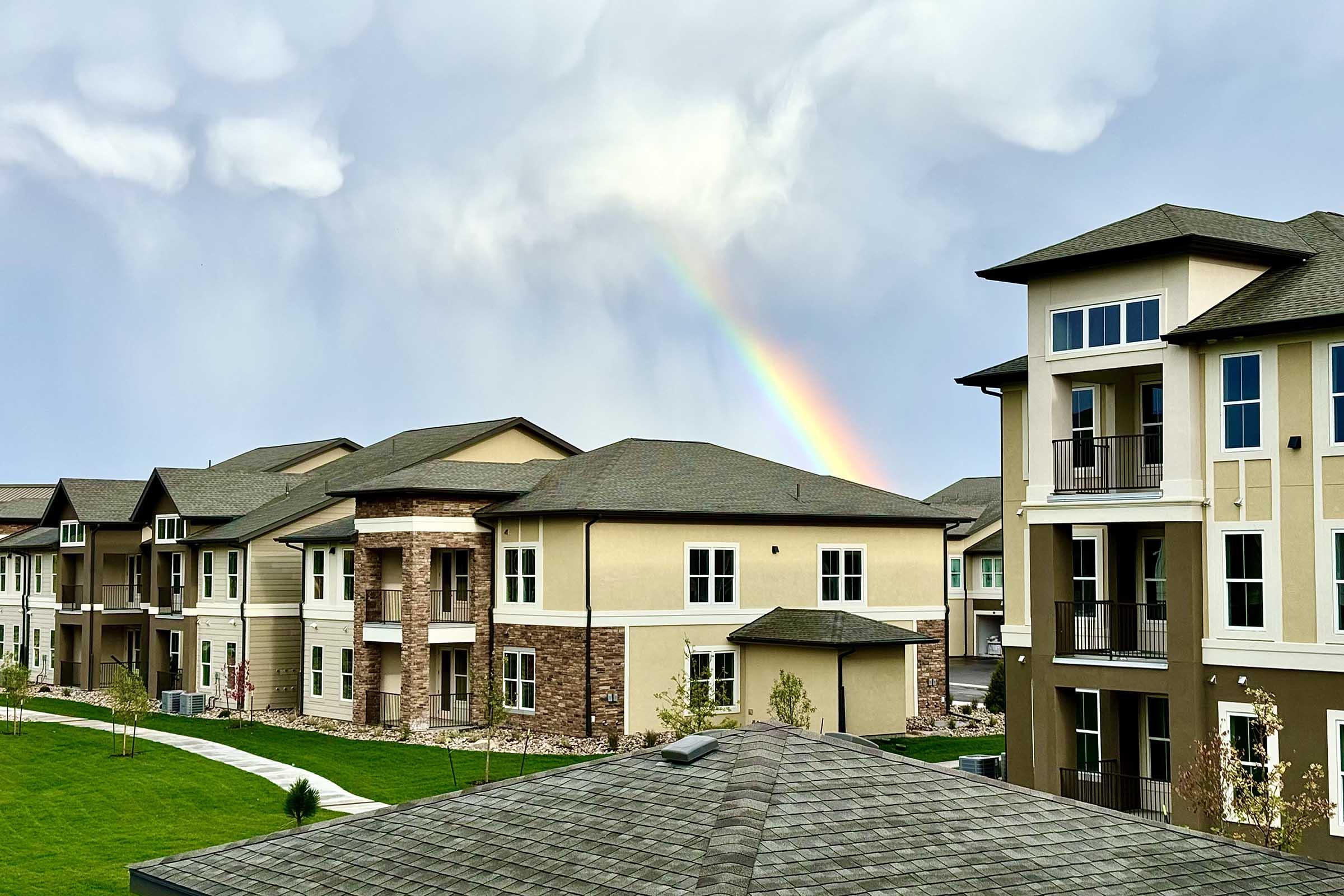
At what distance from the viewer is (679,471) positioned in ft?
132

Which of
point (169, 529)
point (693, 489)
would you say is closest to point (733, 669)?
point (693, 489)

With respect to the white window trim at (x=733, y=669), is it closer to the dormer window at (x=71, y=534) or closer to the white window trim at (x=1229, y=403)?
the white window trim at (x=1229, y=403)

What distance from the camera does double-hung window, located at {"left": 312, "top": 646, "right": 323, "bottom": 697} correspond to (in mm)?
43188

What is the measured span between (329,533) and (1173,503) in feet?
87.7

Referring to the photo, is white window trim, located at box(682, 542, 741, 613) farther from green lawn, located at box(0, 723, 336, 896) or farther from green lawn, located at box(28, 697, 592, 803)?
green lawn, located at box(0, 723, 336, 896)

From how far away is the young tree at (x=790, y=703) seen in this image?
1257 inches

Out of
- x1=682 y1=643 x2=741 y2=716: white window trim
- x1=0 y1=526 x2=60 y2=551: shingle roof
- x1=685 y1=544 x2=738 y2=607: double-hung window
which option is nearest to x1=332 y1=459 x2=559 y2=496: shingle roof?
x1=685 y1=544 x2=738 y2=607: double-hung window

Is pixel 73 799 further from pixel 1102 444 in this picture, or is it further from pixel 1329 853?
pixel 1329 853

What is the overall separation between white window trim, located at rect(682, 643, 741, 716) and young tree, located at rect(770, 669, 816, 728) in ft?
11.7

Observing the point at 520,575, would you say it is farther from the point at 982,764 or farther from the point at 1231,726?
the point at 1231,726

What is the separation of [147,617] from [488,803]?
44679 mm

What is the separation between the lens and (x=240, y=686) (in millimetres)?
44031

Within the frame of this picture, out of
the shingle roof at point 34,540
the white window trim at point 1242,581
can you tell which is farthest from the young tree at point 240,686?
the white window trim at point 1242,581

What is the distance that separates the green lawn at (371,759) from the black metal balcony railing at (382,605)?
11.5ft
